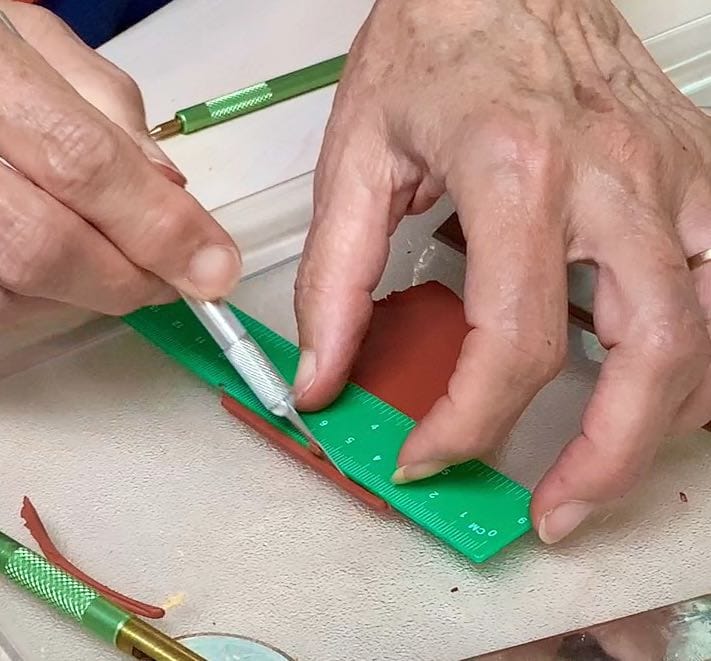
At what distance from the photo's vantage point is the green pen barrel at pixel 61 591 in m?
0.54

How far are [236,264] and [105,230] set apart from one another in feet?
0.25

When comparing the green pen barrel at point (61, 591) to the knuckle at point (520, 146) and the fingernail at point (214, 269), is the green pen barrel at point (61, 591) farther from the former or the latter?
the knuckle at point (520, 146)

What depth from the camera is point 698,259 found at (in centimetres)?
65

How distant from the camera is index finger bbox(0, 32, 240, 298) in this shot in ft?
1.80

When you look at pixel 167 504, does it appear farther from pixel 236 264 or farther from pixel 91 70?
pixel 91 70

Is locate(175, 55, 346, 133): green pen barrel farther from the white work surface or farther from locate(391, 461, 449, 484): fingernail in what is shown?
locate(391, 461, 449, 484): fingernail

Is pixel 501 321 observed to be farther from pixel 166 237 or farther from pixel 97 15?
pixel 97 15

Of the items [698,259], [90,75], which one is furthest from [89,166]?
[698,259]

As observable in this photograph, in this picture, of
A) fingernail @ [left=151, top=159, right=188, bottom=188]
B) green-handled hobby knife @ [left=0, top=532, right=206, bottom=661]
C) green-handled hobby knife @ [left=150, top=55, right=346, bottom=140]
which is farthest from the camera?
green-handled hobby knife @ [left=150, top=55, right=346, bottom=140]

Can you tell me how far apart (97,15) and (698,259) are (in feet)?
2.05

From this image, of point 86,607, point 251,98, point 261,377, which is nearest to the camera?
point 86,607

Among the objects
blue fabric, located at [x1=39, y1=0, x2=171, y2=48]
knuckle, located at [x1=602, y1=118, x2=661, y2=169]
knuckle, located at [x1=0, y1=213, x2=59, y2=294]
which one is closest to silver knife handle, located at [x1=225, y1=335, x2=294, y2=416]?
knuckle, located at [x1=0, y1=213, x2=59, y2=294]

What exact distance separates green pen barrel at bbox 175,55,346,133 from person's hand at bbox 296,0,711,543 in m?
0.21

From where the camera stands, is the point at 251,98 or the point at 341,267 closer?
the point at 341,267
